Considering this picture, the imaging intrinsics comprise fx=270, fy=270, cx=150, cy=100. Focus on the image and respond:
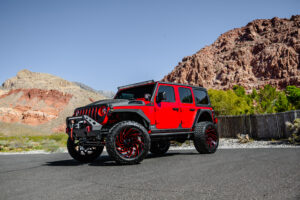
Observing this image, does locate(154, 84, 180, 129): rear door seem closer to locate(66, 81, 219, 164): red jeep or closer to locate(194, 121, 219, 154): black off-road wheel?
locate(66, 81, 219, 164): red jeep

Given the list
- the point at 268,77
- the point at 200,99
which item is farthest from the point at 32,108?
the point at 268,77

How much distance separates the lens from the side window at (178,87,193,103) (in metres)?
8.48

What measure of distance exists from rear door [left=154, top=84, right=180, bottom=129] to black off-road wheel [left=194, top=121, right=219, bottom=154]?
32.8 inches

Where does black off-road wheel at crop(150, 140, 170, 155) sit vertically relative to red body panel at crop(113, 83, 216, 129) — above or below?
below

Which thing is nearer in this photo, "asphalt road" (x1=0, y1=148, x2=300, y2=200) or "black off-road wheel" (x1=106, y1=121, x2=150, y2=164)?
"asphalt road" (x1=0, y1=148, x2=300, y2=200)

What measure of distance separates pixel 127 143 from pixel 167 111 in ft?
5.88

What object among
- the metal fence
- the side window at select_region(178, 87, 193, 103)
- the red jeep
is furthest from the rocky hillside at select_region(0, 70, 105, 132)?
the side window at select_region(178, 87, 193, 103)

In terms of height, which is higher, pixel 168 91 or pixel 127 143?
pixel 168 91

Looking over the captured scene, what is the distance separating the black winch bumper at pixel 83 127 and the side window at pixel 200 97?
3.99m

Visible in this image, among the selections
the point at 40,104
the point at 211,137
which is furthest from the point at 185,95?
the point at 40,104

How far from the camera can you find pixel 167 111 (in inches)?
303

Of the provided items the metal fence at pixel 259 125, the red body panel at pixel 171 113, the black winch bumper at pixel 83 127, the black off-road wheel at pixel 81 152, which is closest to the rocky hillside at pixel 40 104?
the metal fence at pixel 259 125

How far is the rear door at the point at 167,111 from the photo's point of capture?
7438 mm

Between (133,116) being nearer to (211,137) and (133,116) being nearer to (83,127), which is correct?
(83,127)
